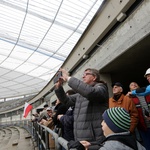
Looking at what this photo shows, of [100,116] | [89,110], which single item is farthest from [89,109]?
[100,116]

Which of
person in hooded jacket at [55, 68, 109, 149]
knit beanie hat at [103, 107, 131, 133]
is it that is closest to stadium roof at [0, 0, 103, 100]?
person in hooded jacket at [55, 68, 109, 149]

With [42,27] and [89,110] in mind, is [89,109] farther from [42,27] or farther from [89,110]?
[42,27]

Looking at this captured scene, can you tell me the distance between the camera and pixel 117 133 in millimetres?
1391

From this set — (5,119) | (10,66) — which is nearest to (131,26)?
(10,66)

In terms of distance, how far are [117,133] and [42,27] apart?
10.4m

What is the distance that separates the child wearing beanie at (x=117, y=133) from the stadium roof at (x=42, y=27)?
7032 millimetres

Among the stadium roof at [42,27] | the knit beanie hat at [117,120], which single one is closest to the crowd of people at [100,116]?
the knit beanie hat at [117,120]

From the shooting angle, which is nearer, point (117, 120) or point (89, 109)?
point (117, 120)

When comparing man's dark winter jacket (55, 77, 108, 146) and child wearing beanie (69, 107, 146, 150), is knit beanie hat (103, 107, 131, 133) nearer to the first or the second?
child wearing beanie (69, 107, 146, 150)

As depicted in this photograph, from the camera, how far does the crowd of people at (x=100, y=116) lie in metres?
1.41

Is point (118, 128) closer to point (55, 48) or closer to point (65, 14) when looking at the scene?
point (65, 14)

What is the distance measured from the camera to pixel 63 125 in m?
2.95

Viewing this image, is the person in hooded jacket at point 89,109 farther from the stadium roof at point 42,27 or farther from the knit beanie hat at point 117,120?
the stadium roof at point 42,27

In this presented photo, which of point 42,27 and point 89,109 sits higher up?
point 42,27
